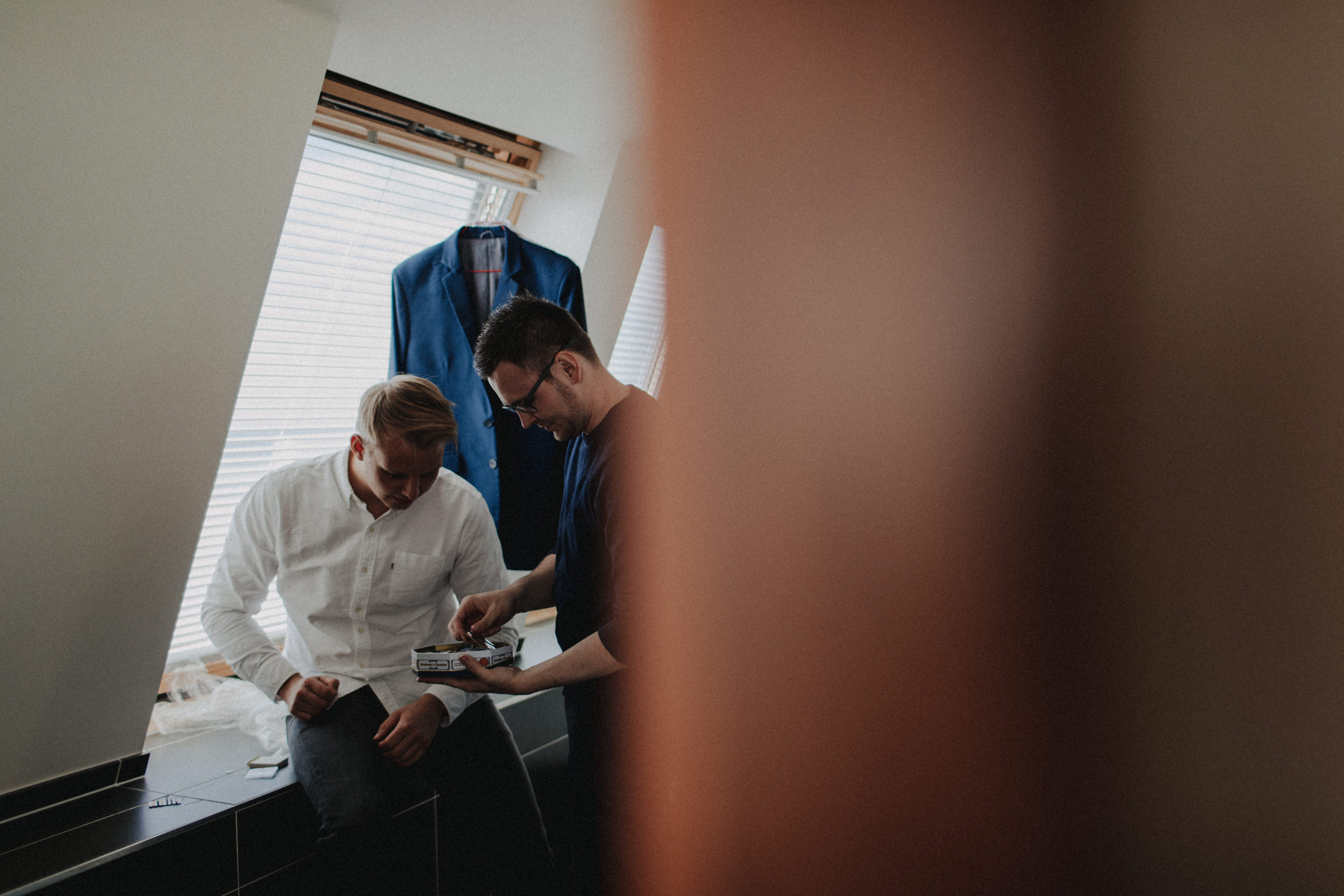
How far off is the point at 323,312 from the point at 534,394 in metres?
1.29

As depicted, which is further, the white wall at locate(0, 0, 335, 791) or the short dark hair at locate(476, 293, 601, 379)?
the short dark hair at locate(476, 293, 601, 379)

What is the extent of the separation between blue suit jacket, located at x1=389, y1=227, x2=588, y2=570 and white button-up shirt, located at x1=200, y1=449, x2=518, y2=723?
0.44 meters

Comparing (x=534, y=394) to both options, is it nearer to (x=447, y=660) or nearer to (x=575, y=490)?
(x=575, y=490)

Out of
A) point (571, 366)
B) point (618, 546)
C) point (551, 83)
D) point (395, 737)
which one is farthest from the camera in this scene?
point (551, 83)

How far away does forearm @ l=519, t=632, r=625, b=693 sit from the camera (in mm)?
1078

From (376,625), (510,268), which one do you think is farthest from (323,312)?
(376,625)

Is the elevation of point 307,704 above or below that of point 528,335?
below

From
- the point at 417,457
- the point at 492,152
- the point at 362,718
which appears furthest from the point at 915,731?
the point at 492,152

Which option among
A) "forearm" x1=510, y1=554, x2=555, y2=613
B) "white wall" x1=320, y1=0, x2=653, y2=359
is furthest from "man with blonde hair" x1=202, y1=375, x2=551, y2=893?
"white wall" x1=320, y1=0, x2=653, y2=359

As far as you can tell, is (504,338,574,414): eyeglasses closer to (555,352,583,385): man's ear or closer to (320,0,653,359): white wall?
(555,352,583,385): man's ear

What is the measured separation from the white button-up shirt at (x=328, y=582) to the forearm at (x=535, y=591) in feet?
0.44

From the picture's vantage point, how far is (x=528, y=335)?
136cm

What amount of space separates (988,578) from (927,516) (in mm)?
33

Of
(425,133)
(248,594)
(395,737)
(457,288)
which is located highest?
(425,133)
